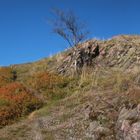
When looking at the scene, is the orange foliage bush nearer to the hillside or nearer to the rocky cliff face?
the hillside

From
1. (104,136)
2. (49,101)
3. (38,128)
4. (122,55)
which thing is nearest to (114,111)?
(104,136)

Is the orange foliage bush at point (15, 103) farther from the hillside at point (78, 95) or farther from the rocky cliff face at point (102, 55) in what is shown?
the rocky cliff face at point (102, 55)

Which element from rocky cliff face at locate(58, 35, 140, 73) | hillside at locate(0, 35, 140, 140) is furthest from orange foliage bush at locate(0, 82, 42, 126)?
rocky cliff face at locate(58, 35, 140, 73)

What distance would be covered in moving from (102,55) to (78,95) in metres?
9.68

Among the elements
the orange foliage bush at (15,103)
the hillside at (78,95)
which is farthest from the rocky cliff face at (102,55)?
the orange foliage bush at (15,103)

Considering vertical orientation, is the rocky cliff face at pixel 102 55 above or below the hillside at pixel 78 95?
above

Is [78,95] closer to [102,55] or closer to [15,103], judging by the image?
[15,103]

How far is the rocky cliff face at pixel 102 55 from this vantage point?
34.8 meters

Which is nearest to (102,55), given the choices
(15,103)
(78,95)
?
(78,95)

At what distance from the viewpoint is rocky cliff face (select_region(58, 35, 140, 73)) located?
34844 millimetres

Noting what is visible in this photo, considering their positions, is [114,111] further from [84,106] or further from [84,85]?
[84,85]

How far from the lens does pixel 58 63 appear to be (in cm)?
3809

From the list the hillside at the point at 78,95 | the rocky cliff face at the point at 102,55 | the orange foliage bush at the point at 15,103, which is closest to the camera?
the hillside at the point at 78,95

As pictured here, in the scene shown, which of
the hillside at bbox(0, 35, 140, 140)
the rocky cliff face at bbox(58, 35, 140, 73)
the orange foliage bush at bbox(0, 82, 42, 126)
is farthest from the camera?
the rocky cliff face at bbox(58, 35, 140, 73)
